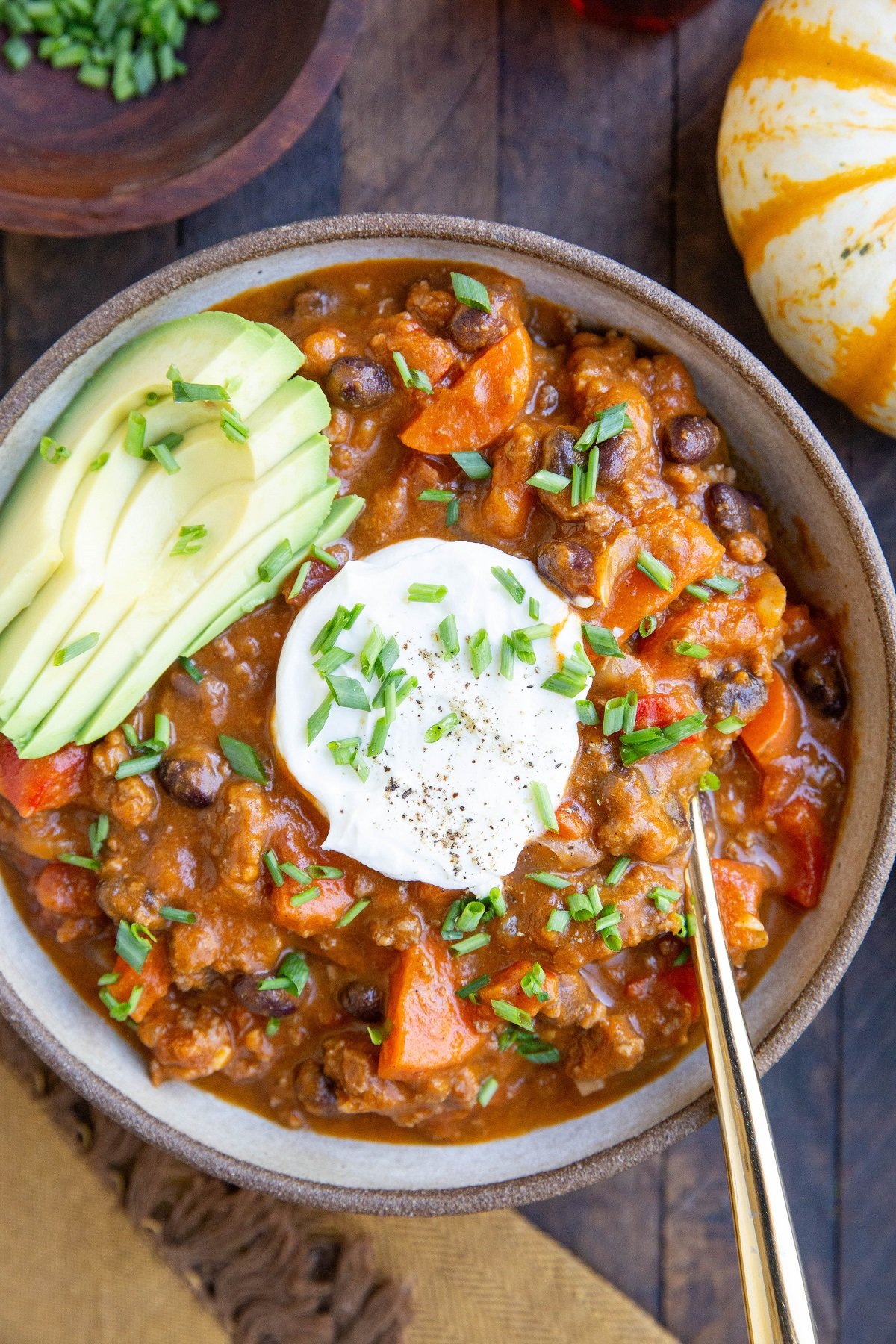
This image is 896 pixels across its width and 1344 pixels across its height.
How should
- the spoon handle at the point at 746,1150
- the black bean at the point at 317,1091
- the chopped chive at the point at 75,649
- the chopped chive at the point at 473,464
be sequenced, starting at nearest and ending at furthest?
1. the spoon handle at the point at 746,1150
2. the chopped chive at the point at 75,649
3. the chopped chive at the point at 473,464
4. the black bean at the point at 317,1091

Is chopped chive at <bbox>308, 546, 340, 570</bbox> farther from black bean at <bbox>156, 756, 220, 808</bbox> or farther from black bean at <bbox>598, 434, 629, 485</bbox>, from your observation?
black bean at <bbox>598, 434, 629, 485</bbox>

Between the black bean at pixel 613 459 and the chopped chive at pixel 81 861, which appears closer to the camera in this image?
the black bean at pixel 613 459

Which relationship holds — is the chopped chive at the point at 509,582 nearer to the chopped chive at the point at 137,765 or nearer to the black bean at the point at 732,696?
the black bean at the point at 732,696

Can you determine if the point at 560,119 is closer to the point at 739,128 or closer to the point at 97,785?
the point at 739,128

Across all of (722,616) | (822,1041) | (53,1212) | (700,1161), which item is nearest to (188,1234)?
(53,1212)

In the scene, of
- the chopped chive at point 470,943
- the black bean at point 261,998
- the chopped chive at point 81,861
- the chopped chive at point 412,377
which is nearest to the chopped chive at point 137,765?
the chopped chive at point 81,861

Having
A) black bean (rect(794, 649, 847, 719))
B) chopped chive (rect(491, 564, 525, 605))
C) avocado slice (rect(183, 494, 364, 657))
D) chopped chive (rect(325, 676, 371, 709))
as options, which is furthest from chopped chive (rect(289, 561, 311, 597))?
black bean (rect(794, 649, 847, 719))

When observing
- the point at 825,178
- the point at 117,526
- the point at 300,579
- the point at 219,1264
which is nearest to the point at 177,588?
the point at 117,526
